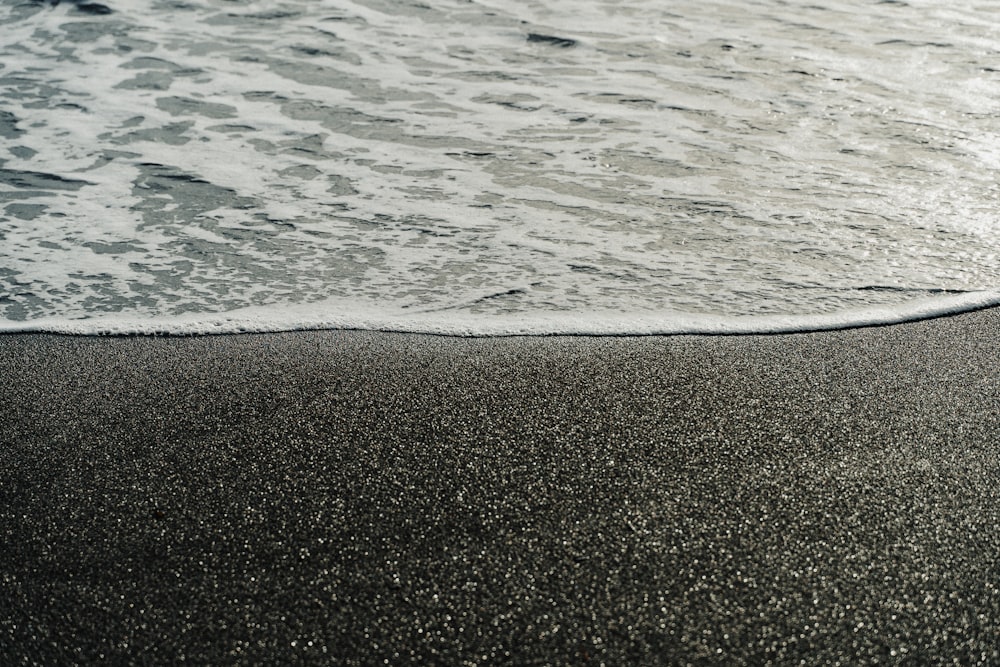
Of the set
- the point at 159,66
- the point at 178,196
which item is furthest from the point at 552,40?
the point at 178,196

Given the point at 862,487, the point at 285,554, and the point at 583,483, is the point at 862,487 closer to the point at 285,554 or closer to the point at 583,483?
the point at 583,483

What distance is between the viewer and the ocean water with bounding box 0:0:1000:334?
108 inches

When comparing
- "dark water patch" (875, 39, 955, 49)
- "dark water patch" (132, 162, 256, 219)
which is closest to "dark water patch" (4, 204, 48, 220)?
"dark water patch" (132, 162, 256, 219)

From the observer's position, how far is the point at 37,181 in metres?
3.73

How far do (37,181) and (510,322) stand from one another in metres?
2.33

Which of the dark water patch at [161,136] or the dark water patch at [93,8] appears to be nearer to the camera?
the dark water patch at [161,136]

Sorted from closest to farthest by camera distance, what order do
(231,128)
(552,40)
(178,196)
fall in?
(178,196) < (231,128) < (552,40)

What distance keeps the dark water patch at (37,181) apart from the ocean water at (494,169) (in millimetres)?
14

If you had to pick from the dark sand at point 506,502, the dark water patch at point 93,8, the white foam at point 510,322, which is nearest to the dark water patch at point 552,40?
the dark water patch at point 93,8

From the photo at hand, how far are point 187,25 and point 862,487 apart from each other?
560cm

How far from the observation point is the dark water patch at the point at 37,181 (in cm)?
367

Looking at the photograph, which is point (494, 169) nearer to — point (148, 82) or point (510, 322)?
point (510, 322)

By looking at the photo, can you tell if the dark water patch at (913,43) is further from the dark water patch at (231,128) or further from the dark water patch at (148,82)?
the dark water patch at (148,82)

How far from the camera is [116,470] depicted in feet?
6.04
